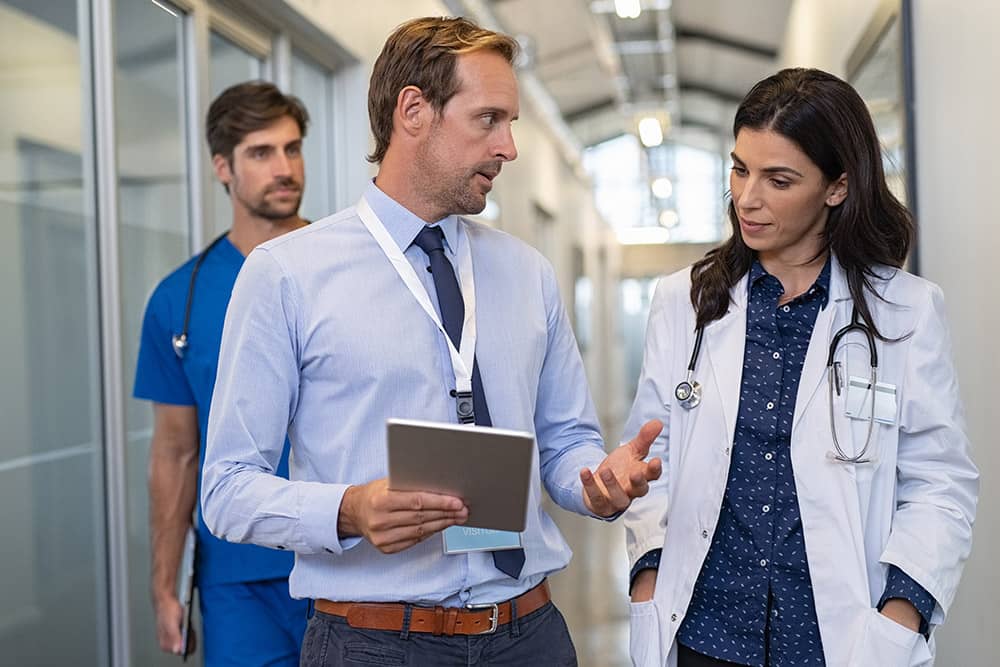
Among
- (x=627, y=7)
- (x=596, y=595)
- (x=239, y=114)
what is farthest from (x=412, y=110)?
(x=627, y=7)

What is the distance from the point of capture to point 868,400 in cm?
185

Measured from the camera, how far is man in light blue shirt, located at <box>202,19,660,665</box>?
1741 millimetres

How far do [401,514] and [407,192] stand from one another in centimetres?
60

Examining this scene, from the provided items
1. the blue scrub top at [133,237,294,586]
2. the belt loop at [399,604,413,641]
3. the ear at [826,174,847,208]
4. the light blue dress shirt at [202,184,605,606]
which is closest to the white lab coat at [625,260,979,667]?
the ear at [826,174,847,208]

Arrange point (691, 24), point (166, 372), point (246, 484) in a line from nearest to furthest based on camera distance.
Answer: point (246, 484) < point (166, 372) < point (691, 24)

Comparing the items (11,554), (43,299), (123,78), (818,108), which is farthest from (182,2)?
(818,108)

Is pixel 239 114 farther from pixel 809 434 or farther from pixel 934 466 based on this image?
pixel 934 466

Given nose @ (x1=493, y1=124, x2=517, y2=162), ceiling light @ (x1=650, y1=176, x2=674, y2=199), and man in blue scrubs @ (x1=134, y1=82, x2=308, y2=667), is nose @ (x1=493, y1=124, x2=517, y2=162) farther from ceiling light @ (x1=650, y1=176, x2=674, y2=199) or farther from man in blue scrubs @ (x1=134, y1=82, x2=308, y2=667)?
ceiling light @ (x1=650, y1=176, x2=674, y2=199)

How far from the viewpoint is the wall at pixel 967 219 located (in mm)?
2656

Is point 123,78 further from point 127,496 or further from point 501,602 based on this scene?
point 501,602

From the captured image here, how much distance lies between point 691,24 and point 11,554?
510 inches

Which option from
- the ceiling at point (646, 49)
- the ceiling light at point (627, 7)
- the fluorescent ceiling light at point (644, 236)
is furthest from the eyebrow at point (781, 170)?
the fluorescent ceiling light at point (644, 236)

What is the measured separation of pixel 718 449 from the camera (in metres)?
1.92

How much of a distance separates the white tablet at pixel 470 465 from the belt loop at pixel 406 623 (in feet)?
0.75
